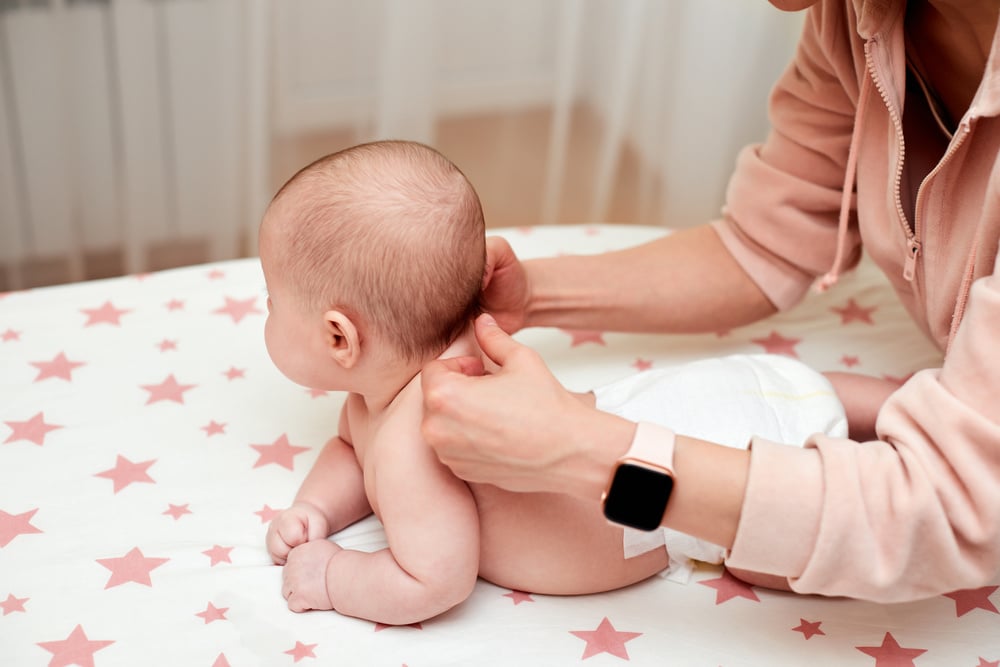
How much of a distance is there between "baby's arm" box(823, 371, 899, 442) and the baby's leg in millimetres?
333

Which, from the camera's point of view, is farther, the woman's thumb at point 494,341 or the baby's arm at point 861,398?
the baby's arm at point 861,398

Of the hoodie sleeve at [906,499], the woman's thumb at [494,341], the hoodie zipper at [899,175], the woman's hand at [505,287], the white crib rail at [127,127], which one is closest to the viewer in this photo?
the hoodie sleeve at [906,499]

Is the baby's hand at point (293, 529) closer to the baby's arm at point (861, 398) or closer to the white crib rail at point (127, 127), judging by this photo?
the baby's arm at point (861, 398)

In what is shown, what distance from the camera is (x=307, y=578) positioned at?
3.18 feet

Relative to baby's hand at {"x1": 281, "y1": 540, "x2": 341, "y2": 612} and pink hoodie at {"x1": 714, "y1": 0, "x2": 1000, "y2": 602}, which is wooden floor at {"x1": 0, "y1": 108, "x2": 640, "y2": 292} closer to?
pink hoodie at {"x1": 714, "y1": 0, "x2": 1000, "y2": 602}

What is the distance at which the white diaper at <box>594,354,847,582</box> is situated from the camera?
1006 millimetres

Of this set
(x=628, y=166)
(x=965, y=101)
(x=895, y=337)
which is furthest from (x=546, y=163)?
(x=965, y=101)

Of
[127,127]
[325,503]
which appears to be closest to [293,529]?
[325,503]

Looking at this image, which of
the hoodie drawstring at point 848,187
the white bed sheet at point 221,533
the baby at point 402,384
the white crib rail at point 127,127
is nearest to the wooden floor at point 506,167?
the white crib rail at point 127,127

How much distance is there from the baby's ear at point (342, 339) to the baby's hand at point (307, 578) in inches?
7.4

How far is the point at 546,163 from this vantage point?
2.40 m

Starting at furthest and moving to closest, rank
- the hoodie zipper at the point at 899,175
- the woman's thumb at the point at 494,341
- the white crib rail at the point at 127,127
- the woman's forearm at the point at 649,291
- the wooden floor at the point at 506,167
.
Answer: the wooden floor at the point at 506,167 → the white crib rail at the point at 127,127 → the woman's forearm at the point at 649,291 → the hoodie zipper at the point at 899,175 → the woman's thumb at the point at 494,341

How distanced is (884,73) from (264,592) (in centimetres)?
80

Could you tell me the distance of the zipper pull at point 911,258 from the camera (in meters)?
1.05
